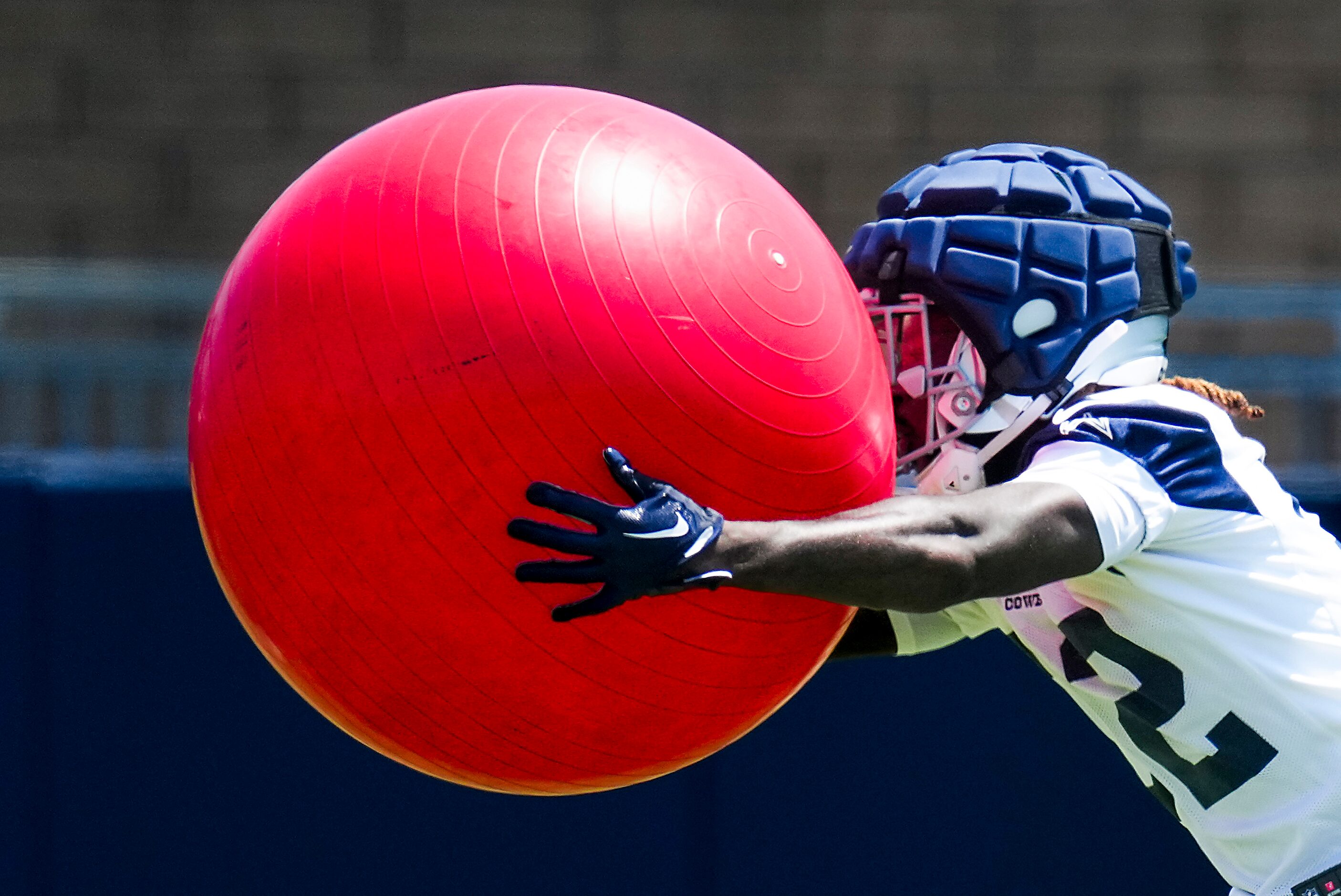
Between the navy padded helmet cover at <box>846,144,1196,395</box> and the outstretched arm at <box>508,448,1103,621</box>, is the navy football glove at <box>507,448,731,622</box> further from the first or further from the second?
the navy padded helmet cover at <box>846,144,1196,395</box>

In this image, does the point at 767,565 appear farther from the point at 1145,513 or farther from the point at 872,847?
the point at 872,847

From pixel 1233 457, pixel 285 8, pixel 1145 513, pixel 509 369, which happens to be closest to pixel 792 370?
pixel 509 369

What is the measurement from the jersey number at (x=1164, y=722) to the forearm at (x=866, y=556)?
0.57 meters

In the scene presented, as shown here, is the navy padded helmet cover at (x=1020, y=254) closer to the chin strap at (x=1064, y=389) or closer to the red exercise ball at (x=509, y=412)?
the chin strap at (x=1064, y=389)

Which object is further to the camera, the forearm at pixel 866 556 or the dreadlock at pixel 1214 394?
the dreadlock at pixel 1214 394

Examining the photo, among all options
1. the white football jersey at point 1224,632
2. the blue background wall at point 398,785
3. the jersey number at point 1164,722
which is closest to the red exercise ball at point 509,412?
the white football jersey at point 1224,632

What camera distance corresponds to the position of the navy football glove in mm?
1921

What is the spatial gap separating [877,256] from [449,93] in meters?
A: 4.71

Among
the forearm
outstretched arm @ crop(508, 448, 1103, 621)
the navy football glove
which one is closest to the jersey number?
outstretched arm @ crop(508, 448, 1103, 621)

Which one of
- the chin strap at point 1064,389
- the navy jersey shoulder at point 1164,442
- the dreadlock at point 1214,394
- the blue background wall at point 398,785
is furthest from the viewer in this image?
the blue background wall at point 398,785

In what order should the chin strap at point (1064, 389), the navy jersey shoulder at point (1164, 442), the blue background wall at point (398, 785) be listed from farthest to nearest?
the blue background wall at point (398, 785) → the chin strap at point (1064, 389) → the navy jersey shoulder at point (1164, 442)

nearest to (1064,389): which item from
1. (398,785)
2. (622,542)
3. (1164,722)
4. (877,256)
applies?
(877,256)

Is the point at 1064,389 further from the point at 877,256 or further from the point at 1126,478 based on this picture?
the point at 877,256

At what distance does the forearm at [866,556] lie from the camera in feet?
6.56
